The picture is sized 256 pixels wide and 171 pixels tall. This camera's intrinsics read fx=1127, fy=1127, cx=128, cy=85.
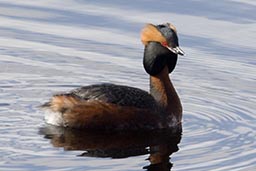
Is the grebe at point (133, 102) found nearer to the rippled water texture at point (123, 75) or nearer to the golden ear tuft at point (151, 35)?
the golden ear tuft at point (151, 35)

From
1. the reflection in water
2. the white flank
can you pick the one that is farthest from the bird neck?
the white flank

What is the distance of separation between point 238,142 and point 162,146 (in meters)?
0.85

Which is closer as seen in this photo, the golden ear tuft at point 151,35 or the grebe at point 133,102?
the grebe at point 133,102

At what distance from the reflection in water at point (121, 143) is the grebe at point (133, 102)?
0.39ft

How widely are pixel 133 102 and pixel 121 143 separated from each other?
746mm

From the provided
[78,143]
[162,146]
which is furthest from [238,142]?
[78,143]

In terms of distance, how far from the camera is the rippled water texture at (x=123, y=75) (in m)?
11.8

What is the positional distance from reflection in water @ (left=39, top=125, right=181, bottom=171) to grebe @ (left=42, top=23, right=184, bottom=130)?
0.12 m

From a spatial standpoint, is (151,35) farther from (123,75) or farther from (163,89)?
(123,75)

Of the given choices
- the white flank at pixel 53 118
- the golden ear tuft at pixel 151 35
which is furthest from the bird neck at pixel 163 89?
the white flank at pixel 53 118

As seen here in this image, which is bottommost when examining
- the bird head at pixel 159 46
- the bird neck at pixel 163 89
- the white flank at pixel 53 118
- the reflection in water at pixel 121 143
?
the reflection in water at pixel 121 143

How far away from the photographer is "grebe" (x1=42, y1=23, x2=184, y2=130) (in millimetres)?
13031

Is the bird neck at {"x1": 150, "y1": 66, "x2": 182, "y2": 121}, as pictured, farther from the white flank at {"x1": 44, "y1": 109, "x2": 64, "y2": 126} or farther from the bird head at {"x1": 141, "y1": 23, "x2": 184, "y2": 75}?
the white flank at {"x1": 44, "y1": 109, "x2": 64, "y2": 126}

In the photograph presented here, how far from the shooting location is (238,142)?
12414mm
